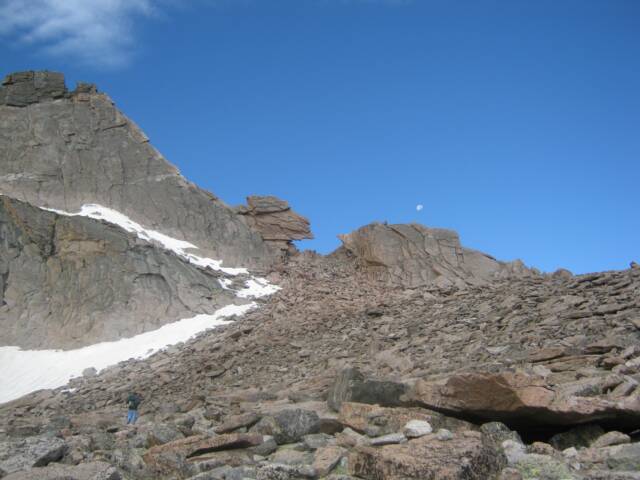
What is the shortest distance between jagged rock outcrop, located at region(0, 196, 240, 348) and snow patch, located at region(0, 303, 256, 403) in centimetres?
80

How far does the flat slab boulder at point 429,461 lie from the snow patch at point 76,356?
903 inches

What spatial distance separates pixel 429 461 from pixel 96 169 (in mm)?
38095

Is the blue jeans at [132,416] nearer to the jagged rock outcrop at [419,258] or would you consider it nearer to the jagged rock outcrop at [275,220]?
the jagged rock outcrop at [419,258]

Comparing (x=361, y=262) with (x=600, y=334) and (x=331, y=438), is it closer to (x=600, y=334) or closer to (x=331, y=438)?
(x=600, y=334)

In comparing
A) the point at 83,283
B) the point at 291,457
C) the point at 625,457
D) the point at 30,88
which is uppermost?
the point at 30,88

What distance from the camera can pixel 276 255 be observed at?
43.6 meters

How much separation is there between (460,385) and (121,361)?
22.2m

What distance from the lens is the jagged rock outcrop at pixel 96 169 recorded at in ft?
132

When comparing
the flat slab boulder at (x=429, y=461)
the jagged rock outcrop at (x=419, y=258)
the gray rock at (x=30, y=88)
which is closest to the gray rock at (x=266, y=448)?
the flat slab boulder at (x=429, y=461)

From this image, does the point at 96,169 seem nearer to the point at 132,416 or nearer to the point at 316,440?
the point at 132,416

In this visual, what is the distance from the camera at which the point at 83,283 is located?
35.2m

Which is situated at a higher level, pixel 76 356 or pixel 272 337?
pixel 272 337

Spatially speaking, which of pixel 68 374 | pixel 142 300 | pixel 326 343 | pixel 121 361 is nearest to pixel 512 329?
pixel 326 343

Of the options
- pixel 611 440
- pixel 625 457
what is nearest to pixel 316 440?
pixel 611 440
